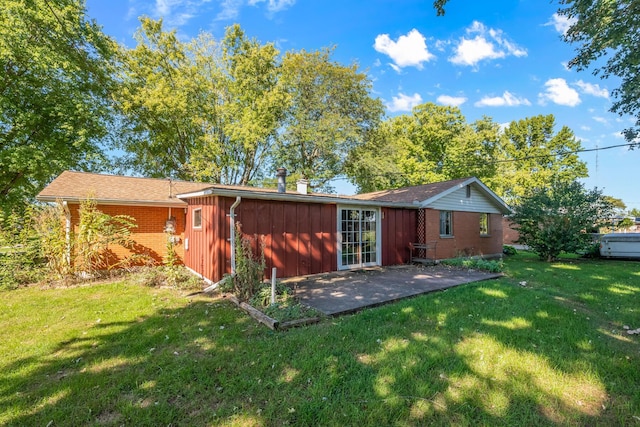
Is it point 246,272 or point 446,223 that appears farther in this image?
point 446,223

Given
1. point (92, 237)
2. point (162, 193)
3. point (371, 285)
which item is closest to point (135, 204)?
point (162, 193)

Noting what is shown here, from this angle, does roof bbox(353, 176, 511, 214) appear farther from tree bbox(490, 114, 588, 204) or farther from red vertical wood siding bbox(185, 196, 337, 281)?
tree bbox(490, 114, 588, 204)

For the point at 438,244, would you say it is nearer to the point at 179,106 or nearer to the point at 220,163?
the point at 220,163

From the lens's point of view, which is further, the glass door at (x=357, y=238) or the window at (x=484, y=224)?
the window at (x=484, y=224)

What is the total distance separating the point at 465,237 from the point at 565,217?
398 centimetres

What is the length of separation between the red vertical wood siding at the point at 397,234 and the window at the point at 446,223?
1356mm

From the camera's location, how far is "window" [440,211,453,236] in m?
11.8

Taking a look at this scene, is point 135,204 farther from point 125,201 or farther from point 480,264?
point 480,264

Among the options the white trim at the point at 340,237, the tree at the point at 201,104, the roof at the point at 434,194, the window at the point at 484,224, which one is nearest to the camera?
the white trim at the point at 340,237

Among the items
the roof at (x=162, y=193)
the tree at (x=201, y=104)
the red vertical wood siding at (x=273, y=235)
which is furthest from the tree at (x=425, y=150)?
the red vertical wood siding at (x=273, y=235)

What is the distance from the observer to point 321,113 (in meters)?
21.1

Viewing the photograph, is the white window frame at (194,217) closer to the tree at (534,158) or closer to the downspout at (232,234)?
the downspout at (232,234)

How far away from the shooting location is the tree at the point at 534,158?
2534 centimetres

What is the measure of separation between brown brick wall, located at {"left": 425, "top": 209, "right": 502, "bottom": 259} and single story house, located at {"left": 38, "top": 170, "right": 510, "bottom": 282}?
42 mm
